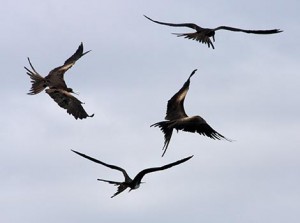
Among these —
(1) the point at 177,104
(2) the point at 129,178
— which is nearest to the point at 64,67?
(1) the point at 177,104

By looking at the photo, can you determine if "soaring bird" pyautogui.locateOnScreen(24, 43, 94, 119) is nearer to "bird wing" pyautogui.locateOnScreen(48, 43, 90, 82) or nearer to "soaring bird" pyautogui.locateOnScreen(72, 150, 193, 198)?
"bird wing" pyautogui.locateOnScreen(48, 43, 90, 82)

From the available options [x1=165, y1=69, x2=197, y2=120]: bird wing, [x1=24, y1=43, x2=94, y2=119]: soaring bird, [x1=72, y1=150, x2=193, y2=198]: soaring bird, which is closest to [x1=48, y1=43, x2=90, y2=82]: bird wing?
[x1=24, y1=43, x2=94, y2=119]: soaring bird

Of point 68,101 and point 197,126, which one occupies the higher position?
point 68,101

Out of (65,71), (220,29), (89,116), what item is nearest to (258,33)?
(220,29)

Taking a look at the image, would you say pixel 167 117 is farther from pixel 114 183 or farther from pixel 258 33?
pixel 114 183

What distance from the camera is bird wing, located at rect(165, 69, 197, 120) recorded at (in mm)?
39688

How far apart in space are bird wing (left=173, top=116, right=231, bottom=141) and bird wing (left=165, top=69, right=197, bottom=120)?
1456 mm

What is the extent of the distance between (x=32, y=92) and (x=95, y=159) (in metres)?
11.2

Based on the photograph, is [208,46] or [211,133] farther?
[208,46]

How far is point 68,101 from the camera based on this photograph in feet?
141

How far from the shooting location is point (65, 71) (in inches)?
1806

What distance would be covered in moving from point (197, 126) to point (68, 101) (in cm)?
799

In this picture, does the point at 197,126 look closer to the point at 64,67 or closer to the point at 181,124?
the point at 181,124

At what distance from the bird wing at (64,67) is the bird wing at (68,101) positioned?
112 centimetres
